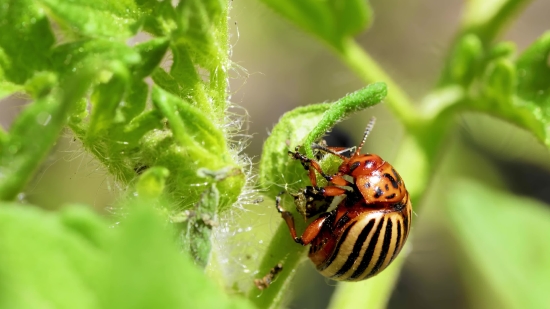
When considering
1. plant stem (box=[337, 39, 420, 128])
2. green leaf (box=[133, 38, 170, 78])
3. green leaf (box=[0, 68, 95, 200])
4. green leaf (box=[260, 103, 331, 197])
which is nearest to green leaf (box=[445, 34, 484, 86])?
Answer: plant stem (box=[337, 39, 420, 128])

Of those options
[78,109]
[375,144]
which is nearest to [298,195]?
[78,109]

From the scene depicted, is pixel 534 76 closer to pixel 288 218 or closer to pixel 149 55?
pixel 288 218

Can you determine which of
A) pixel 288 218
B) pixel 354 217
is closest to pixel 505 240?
pixel 354 217

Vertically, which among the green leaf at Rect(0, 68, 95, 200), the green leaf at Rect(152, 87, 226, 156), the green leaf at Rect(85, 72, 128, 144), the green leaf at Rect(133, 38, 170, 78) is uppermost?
the green leaf at Rect(133, 38, 170, 78)

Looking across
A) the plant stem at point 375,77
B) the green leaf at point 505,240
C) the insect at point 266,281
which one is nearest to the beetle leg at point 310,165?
the insect at point 266,281

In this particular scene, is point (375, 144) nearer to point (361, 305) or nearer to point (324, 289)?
point (324, 289)

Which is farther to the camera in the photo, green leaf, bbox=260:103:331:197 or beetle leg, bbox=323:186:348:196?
beetle leg, bbox=323:186:348:196

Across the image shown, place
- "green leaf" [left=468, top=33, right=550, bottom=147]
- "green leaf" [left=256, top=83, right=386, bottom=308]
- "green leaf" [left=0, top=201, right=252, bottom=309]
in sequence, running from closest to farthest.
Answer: "green leaf" [left=0, top=201, right=252, bottom=309] → "green leaf" [left=256, top=83, right=386, bottom=308] → "green leaf" [left=468, top=33, right=550, bottom=147]

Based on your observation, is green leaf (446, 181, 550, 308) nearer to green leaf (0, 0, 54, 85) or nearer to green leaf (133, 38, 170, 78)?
green leaf (133, 38, 170, 78)
